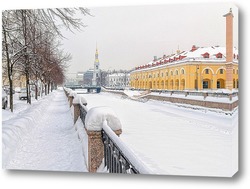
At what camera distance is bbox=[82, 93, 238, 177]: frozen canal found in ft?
14.8

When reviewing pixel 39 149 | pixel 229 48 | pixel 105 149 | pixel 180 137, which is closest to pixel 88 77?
pixel 39 149

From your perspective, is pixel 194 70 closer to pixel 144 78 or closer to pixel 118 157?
pixel 144 78

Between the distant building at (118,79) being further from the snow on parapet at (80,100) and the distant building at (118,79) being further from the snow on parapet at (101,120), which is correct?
the snow on parapet at (101,120)

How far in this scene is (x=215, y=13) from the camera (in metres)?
4.64

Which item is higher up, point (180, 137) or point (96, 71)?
point (96, 71)

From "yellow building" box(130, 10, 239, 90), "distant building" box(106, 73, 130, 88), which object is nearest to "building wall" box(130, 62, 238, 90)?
"yellow building" box(130, 10, 239, 90)

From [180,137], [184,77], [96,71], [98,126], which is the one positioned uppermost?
[96,71]

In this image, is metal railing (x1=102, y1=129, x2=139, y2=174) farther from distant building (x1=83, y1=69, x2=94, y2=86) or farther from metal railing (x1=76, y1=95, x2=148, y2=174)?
distant building (x1=83, y1=69, x2=94, y2=86)

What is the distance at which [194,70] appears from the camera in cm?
515

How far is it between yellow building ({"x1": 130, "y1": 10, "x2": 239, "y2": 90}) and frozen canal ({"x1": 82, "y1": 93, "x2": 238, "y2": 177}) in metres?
0.52

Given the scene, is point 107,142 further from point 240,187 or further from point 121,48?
point 121,48

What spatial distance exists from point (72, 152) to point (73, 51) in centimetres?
Answer: 168

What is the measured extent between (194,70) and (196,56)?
204 millimetres

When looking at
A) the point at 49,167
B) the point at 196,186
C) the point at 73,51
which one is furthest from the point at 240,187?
the point at 73,51
